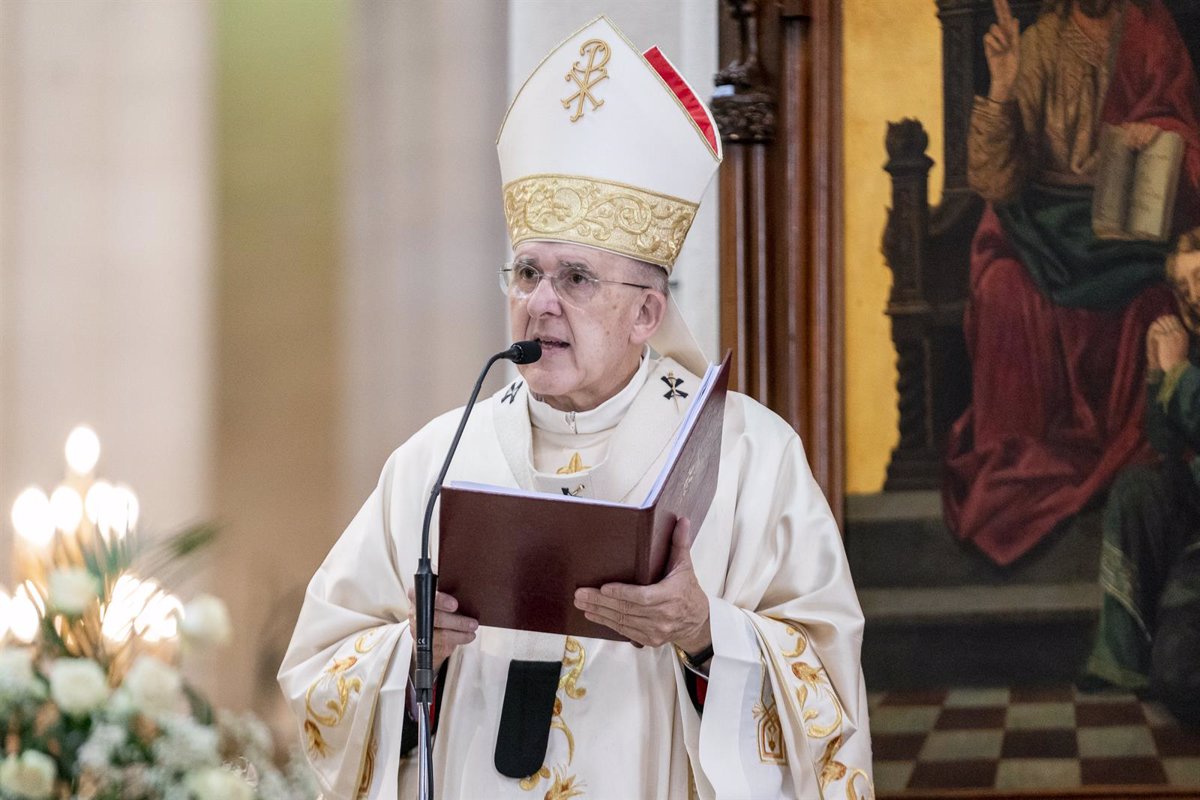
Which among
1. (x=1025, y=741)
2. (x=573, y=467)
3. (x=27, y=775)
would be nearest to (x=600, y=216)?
(x=573, y=467)

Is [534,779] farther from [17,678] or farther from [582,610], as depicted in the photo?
[17,678]

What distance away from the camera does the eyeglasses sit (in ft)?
11.3

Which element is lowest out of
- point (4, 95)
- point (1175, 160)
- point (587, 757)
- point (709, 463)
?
point (587, 757)

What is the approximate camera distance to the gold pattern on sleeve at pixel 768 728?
3.27 metres

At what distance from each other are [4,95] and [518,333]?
118 inches

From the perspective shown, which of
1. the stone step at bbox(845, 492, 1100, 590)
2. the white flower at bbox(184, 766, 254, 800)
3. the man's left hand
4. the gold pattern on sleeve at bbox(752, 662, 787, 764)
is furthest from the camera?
the stone step at bbox(845, 492, 1100, 590)

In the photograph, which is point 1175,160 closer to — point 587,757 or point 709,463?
point 709,463

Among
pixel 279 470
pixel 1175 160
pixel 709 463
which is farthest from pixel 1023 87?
pixel 279 470

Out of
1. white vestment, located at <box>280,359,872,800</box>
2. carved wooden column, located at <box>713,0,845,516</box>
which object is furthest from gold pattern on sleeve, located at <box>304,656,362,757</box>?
carved wooden column, located at <box>713,0,845,516</box>

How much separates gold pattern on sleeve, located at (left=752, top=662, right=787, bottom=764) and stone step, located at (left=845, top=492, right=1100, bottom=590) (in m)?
1.18

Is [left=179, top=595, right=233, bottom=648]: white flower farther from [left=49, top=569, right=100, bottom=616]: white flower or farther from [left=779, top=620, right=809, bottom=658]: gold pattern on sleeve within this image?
[left=779, top=620, right=809, bottom=658]: gold pattern on sleeve

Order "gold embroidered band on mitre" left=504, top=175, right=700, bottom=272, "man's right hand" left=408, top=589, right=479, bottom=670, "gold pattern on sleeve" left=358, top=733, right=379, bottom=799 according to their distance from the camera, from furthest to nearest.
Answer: "gold embroidered band on mitre" left=504, top=175, right=700, bottom=272
"gold pattern on sleeve" left=358, top=733, right=379, bottom=799
"man's right hand" left=408, top=589, right=479, bottom=670

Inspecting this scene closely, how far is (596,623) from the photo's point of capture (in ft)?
9.91

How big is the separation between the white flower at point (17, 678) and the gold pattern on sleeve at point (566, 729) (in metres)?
1.16
